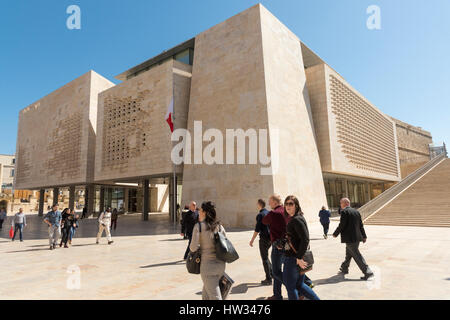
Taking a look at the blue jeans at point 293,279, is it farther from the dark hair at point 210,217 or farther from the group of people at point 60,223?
the group of people at point 60,223

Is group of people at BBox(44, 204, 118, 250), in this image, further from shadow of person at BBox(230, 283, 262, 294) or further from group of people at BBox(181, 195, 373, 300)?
group of people at BBox(181, 195, 373, 300)

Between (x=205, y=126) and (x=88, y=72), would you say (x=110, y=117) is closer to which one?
(x=88, y=72)

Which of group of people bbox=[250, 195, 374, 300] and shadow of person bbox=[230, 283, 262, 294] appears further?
shadow of person bbox=[230, 283, 262, 294]

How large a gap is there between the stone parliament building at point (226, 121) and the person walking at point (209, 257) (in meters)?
13.8

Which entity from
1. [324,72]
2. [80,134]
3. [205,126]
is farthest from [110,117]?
[324,72]

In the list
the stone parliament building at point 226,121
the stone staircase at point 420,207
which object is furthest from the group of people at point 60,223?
the stone staircase at point 420,207

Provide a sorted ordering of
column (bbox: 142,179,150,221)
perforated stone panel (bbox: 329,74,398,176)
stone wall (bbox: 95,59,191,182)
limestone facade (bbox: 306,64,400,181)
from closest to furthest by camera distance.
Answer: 1. stone wall (bbox: 95,59,191,182)
2. limestone facade (bbox: 306,64,400,181)
3. column (bbox: 142,179,150,221)
4. perforated stone panel (bbox: 329,74,398,176)

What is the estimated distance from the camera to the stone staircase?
55.6 ft

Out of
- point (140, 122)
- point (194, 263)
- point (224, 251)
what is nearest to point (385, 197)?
point (140, 122)

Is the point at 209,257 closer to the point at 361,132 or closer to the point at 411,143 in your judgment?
the point at 361,132

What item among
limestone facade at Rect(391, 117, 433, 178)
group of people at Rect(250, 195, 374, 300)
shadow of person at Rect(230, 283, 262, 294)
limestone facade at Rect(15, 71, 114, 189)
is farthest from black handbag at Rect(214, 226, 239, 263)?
limestone facade at Rect(391, 117, 433, 178)

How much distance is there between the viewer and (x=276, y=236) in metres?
4.80

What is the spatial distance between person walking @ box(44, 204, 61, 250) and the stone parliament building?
26.3 ft

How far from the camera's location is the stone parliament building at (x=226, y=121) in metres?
19.1
